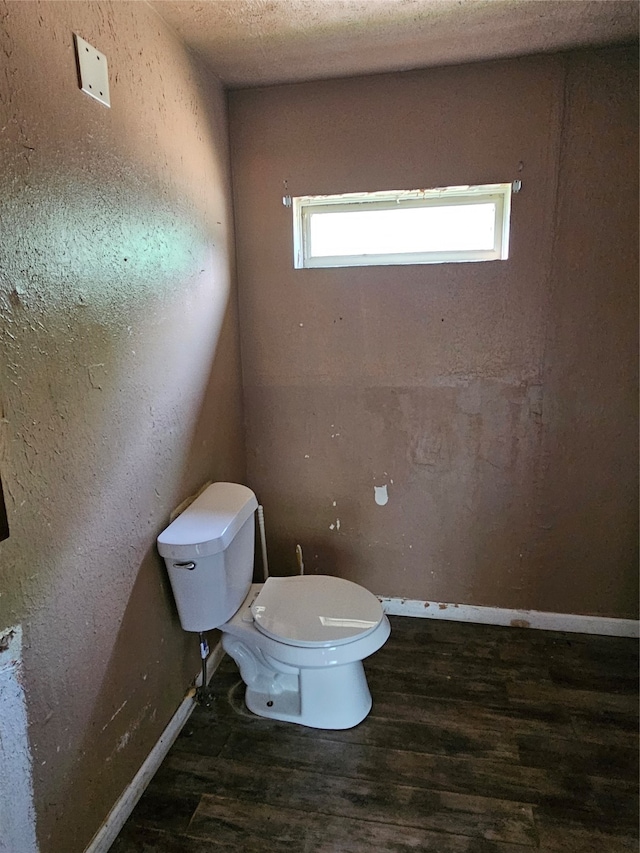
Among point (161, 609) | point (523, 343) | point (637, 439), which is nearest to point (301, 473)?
point (161, 609)

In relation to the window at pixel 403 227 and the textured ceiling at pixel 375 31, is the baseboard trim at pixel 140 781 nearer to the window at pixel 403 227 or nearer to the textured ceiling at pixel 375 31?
the window at pixel 403 227

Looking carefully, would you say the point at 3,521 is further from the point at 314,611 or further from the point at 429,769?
the point at 429,769

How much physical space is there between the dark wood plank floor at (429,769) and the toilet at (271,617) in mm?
87

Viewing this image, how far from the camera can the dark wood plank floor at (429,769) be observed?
4.56ft

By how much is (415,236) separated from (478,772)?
1.90m

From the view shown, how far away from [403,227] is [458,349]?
1.78ft

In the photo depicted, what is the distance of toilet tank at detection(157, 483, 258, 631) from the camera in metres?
1.54

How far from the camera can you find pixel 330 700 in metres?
1.74

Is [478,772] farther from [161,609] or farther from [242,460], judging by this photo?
[242,460]

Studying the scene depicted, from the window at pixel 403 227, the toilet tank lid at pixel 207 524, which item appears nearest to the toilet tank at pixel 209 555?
the toilet tank lid at pixel 207 524

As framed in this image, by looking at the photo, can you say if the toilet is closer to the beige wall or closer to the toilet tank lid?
the toilet tank lid

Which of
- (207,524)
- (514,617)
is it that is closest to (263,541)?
(207,524)

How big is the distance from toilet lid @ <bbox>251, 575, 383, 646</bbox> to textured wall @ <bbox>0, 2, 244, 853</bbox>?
0.33 m

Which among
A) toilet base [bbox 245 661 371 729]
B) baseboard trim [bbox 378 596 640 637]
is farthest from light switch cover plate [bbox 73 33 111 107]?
baseboard trim [bbox 378 596 640 637]
